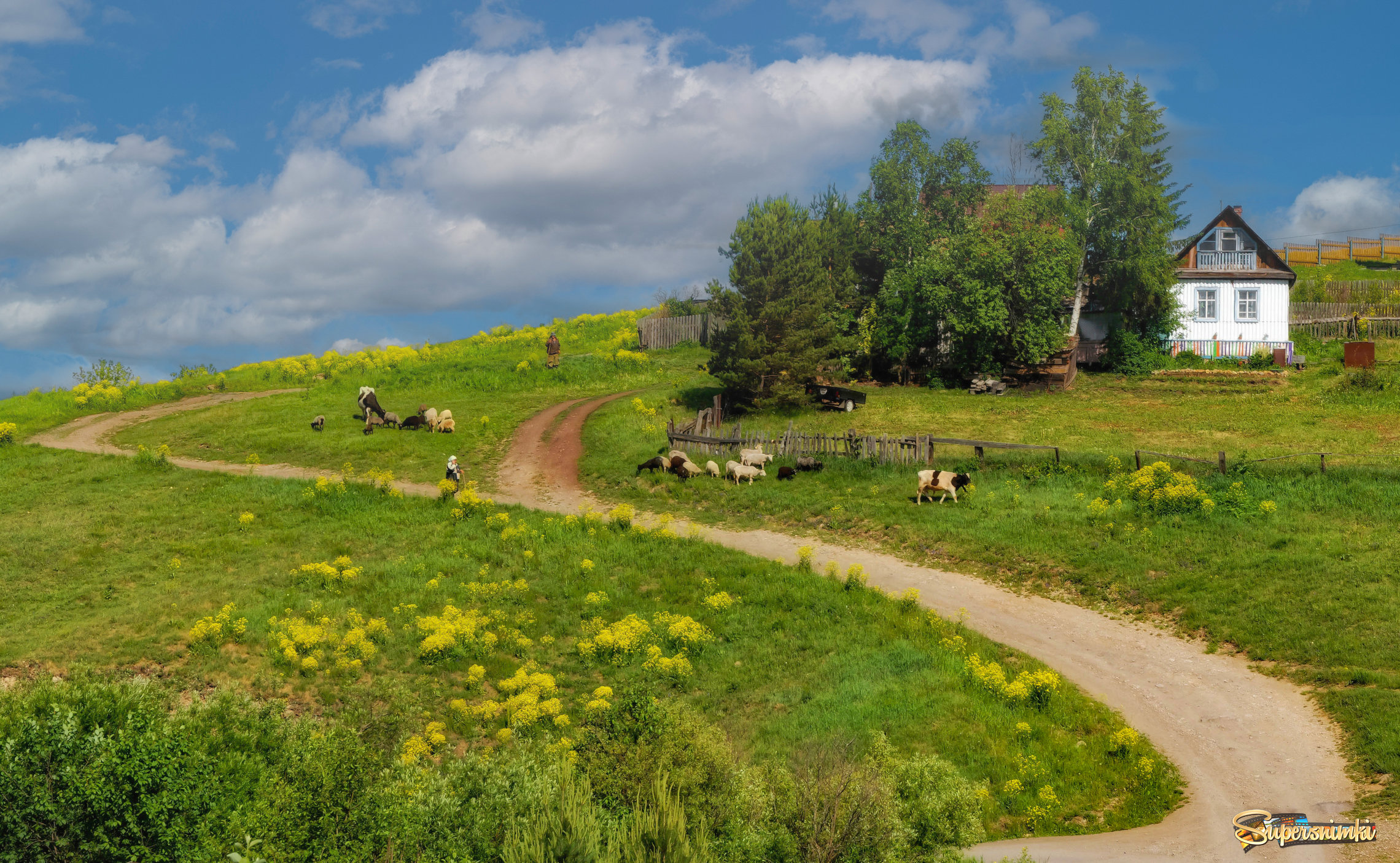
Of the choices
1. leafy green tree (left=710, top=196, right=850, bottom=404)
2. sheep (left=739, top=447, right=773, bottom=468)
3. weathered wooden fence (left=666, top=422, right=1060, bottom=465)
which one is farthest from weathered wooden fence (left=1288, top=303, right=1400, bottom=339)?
sheep (left=739, top=447, right=773, bottom=468)

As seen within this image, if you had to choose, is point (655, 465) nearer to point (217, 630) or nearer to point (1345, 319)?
point (217, 630)

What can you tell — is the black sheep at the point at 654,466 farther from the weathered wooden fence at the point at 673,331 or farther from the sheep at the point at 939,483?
the weathered wooden fence at the point at 673,331

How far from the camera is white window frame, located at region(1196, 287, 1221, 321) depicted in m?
53.6

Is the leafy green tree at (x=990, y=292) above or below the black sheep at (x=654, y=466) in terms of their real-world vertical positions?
above

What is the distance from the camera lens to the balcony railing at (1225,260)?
53.6 m

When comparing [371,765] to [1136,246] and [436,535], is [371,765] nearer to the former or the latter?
[436,535]

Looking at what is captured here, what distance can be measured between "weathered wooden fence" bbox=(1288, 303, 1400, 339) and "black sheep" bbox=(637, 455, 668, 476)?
145ft

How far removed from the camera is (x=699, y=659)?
18.4 metres

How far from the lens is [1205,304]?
53781 mm

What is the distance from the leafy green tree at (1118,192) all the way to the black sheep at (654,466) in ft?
105

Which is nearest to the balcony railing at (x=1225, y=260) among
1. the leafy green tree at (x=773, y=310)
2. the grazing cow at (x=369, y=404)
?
the leafy green tree at (x=773, y=310)

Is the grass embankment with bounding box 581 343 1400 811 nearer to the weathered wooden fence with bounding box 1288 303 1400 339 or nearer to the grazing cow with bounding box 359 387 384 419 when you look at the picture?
the grazing cow with bounding box 359 387 384 419

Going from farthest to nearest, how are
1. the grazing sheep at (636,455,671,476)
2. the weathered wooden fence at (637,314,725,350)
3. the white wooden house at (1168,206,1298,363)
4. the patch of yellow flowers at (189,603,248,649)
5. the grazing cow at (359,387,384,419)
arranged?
the weathered wooden fence at (637,314,725,350), the white wooden house at (1168,206,1298,363), the grazing cow at (359,387,384,419), the grazing sheep at (636,455,671,476), the patch of yellow flowers at (189,603,248,649)

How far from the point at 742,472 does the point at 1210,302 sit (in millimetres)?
38747
